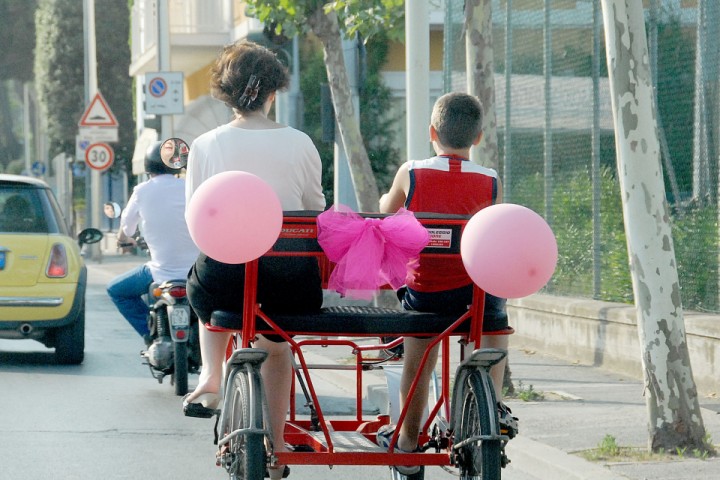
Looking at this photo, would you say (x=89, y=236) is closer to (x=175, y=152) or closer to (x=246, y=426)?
(x=175, y=152)

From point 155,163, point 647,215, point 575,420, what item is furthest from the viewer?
point 155,163

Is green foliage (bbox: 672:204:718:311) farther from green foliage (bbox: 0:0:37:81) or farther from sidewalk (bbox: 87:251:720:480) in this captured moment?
green foliage (bbox: 0:0:37:81)

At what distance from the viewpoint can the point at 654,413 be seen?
292 inches

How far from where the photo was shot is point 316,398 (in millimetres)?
5195

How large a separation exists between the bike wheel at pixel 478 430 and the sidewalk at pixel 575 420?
5.44 feet

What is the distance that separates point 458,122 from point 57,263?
23.8 ft

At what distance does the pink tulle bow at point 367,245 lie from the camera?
5125 mm

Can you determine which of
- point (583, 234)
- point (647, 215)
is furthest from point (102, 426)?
point (583, 234)

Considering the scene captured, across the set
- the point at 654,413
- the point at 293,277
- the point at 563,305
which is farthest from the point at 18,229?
the point at 293,277

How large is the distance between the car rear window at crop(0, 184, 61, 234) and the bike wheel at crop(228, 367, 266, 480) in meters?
7.70

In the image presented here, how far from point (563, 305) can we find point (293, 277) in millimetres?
7642

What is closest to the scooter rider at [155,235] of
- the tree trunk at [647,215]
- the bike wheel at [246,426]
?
the tree trunk at [647,215]

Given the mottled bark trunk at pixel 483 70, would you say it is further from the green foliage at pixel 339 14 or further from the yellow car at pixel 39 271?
the yellow car at pixel 39 271

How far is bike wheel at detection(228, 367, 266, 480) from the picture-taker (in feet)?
16.1
